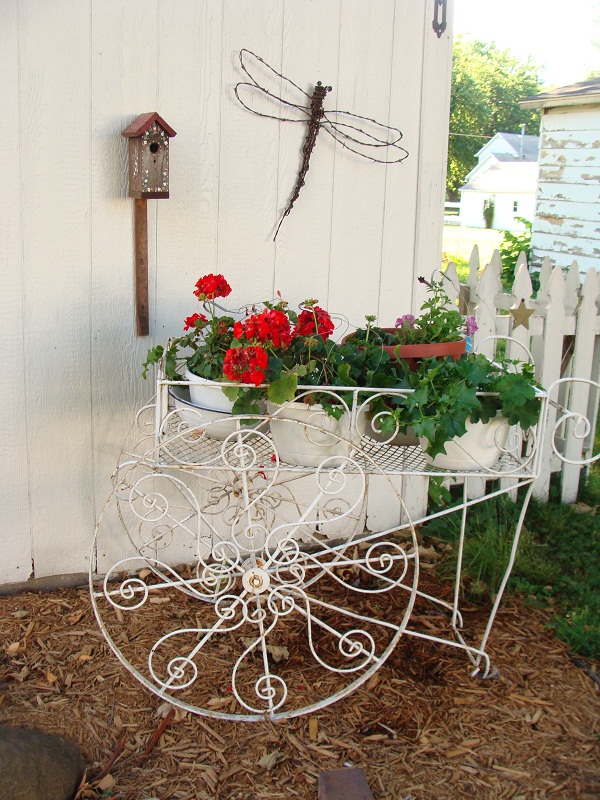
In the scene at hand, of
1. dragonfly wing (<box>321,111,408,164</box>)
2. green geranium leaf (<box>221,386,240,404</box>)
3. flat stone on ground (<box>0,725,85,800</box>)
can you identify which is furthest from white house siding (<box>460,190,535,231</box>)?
flat stone on ground (<box>0,725,85,800</box>)

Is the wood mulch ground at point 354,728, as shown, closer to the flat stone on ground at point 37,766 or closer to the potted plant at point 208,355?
the flat stone on ground at point 37,766

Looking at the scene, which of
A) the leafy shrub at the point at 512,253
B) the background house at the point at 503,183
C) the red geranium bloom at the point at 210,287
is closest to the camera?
the red geranium bloom at the point at 210,287

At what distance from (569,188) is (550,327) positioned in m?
4.41

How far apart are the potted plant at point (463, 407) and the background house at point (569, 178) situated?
18.6 ft

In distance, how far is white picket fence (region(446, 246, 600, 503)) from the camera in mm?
4043

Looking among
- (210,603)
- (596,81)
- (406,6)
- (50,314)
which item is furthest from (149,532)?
(596,81)

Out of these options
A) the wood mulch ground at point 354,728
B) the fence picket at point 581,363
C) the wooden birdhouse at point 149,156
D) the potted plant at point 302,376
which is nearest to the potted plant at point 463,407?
the potted plant at point 302,376

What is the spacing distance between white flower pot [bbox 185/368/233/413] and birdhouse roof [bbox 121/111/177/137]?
828mm

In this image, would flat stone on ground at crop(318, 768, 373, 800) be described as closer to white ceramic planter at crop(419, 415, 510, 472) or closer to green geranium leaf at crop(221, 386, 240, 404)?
white ceramic planter at crop(419, 415, 510, 472)

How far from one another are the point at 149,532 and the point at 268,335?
1.33 m

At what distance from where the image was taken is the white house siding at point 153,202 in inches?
115

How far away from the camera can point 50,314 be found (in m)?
3.05

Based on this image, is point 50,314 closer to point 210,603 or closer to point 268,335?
point 268,335

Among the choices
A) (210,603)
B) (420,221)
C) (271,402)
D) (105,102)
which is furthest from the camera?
(420,221)
